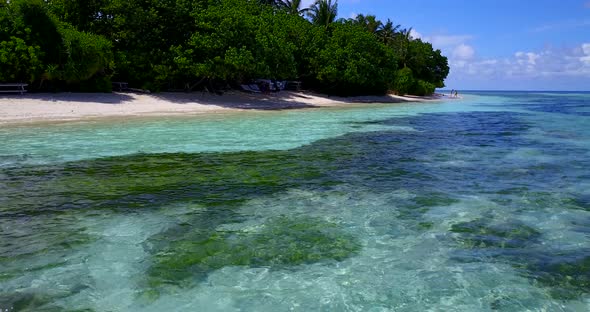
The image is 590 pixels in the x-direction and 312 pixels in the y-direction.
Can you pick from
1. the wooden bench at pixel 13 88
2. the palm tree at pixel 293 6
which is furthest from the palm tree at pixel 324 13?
the wooden bench at pixel 13 88

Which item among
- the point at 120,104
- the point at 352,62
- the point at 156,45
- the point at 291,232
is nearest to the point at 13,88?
the point at 120,104

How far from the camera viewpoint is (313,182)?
1011 cm

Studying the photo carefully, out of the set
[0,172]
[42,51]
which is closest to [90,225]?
[0,172]

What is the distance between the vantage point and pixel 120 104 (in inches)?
1145

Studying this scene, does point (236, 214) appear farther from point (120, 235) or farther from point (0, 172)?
point (0, 172)

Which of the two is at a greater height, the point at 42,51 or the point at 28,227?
the point at 42,51

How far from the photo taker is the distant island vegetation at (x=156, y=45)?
27.2 m

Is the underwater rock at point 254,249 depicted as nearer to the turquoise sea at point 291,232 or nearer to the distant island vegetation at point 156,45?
the turquoise sea at point 291,232

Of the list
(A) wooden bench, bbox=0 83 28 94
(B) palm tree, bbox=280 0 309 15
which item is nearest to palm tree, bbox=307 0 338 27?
(B) palm tree, bbox=280 0 309 15

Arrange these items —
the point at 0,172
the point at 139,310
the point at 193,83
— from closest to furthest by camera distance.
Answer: the point at 139,310, the point at 0,172, the point at 193,83

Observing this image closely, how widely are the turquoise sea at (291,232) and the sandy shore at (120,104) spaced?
38.4ft

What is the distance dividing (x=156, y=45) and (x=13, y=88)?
9959 mm

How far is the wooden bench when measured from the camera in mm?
26650

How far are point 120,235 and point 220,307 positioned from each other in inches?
106
